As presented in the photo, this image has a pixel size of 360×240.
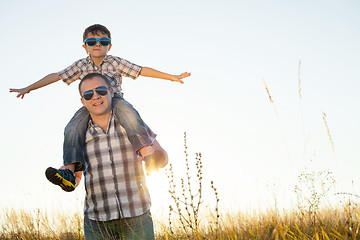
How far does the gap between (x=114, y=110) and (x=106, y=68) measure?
0.98 metres

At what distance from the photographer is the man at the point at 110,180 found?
124 inches

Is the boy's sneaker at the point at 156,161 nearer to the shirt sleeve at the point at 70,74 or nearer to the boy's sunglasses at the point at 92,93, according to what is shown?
the boy's sunglasses at the point at 92,93

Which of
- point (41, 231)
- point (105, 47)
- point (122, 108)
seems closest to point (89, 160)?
point (122, 108)

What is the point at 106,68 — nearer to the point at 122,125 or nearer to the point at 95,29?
the point at 95,29

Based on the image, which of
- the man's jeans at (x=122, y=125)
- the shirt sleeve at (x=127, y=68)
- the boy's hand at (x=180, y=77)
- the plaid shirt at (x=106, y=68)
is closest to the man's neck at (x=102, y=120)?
the man's jeans at (x=122, y=125)

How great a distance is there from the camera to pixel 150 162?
10.5 feet

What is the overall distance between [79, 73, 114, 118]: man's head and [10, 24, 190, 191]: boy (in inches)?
0.9

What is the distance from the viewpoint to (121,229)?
10.3ft

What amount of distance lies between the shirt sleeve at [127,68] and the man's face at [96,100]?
2.65 feet

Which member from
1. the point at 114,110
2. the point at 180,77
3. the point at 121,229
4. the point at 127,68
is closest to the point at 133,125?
the point at 114,110

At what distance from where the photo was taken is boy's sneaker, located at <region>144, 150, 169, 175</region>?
3.19 metres

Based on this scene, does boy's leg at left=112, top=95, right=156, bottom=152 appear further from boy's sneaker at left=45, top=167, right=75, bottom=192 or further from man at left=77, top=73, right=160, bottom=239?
boy's sneaker at left=45, top=167, right=75, bottom=192

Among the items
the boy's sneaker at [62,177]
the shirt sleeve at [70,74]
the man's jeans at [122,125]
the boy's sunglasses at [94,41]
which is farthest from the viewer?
the shirt sleeve at [70,74]

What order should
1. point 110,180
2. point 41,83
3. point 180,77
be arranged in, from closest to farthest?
point 110,180
point 180,77
point 41,83
